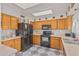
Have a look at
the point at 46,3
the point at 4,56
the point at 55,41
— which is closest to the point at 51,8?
the point at 46,3

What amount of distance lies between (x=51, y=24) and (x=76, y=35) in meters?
0.32

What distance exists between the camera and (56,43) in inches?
41.7

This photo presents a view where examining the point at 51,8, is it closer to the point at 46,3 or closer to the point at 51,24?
the point at 46,3

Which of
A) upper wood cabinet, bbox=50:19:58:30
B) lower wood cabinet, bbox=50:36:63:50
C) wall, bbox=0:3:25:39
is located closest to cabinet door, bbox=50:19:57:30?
upper wood cabinet, bbox=50:19:58:30

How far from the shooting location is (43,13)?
101 cm

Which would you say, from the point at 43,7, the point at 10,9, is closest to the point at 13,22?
the point at 10,9

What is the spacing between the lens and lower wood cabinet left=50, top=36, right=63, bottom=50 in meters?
1.05

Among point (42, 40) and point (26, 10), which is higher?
point (26, 10)

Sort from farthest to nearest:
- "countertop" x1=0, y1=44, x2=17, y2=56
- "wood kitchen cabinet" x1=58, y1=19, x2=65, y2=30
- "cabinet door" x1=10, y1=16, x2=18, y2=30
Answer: "cabinet door" x1=10, y1=16, x2=18, y2=30 < "wood kitchen cabinet" x1=58, y1=19, x2=65, y2=30 < "countertop" x1=0, y1=44, x2=17, y2=56

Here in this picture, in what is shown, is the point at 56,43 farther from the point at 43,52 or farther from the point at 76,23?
the point at 76,23

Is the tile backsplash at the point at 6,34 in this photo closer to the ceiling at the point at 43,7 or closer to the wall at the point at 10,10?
the wall at the point at 10,10

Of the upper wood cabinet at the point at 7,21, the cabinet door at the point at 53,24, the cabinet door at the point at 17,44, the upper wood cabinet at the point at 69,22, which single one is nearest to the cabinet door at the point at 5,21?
the upper wood cabinet at the point at 7,21

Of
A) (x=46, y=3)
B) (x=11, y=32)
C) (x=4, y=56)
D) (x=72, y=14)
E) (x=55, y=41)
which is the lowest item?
(x=4, y=56)

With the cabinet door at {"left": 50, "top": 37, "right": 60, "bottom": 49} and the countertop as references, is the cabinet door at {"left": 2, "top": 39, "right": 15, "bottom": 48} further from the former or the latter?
the cabinet door at {"left": 50, "top": 37, "right": 60, "bottom": 49}
